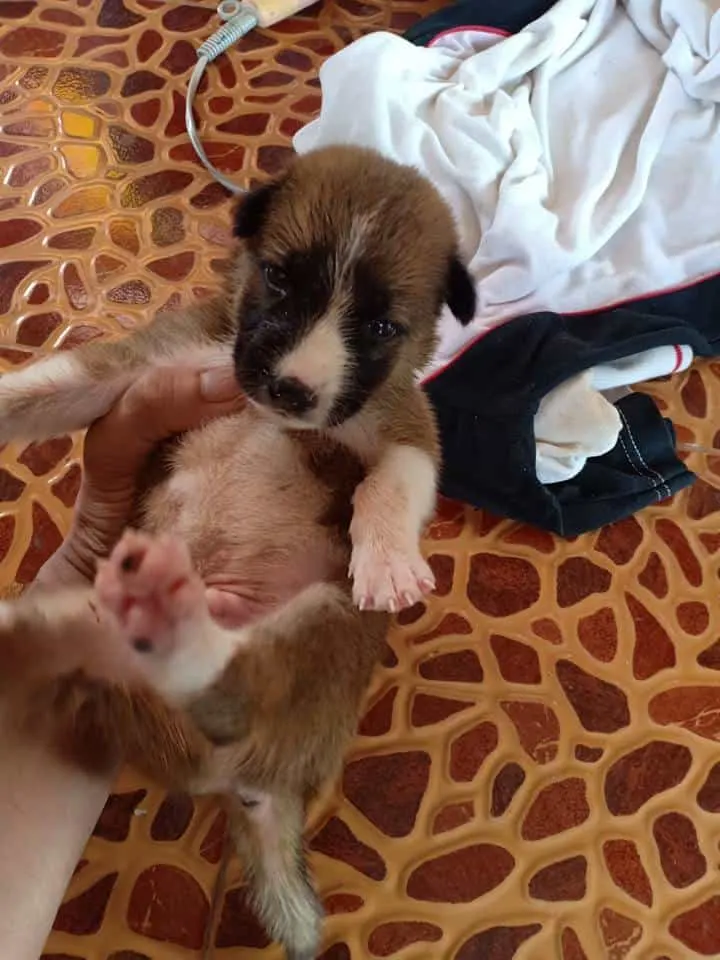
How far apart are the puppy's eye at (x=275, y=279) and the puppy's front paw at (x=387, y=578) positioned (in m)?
0.41

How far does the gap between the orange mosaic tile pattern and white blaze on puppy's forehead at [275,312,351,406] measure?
3.13 feet

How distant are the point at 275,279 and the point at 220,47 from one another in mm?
2177

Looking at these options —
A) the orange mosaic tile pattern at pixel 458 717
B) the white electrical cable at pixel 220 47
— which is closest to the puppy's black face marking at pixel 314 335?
the orange mosaic tile pattern at pixel 458 717

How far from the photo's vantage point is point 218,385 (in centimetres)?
165

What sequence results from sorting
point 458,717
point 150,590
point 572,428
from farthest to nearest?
point 572,428 < point 458,717 < point 150,590

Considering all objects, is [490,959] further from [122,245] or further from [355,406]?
[122,245]

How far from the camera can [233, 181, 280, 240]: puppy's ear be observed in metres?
1.61

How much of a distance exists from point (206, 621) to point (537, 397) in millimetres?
1314

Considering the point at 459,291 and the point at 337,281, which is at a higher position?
the point at 337,281

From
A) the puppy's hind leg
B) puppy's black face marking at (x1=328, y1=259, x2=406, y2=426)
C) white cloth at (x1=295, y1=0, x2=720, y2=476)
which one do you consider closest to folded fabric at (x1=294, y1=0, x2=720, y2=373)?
white cloth at (x1=295, y1=0, x2=720, y2=476)

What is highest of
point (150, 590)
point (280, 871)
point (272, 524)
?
point (150, 590)

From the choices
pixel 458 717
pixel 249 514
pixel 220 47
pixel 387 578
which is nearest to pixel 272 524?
pixel 249 514

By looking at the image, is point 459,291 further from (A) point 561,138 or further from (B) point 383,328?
(A) point 561,138

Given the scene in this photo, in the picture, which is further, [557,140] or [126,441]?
[557,140]
